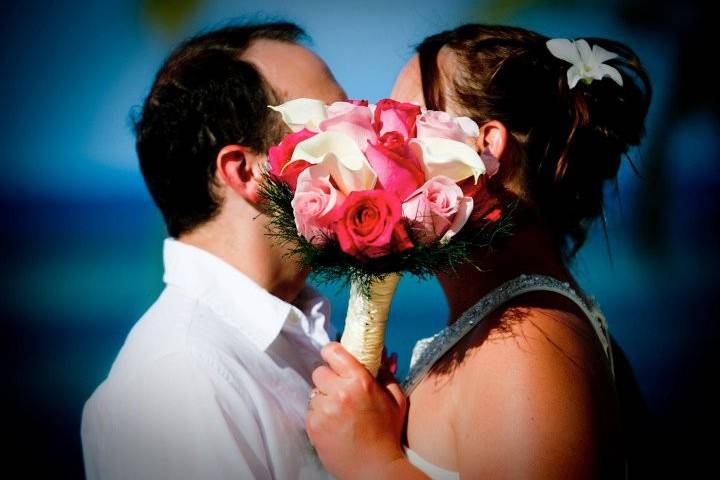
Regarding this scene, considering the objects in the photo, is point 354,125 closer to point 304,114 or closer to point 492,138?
point 304,114

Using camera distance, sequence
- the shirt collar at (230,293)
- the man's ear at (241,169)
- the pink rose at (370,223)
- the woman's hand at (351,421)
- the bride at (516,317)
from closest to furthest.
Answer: the pink rose at (370,223)
the bride at (516,317)
the woman's hand at (351,421)
the shirt collar at (230,293)
the man's ear at (241,169)

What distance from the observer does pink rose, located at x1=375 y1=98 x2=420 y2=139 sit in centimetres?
100

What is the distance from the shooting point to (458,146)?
3.20ft

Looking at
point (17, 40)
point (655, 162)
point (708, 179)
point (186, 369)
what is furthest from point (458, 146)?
point (708, 179)

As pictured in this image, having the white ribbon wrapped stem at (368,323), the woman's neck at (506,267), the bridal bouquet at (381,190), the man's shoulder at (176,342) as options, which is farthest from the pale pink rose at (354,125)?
the man's shoulder at (176,342)

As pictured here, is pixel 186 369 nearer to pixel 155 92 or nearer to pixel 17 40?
pixel 155 92

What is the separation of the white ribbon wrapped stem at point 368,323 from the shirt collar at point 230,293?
11.6 inches

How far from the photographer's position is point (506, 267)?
4.22 feet

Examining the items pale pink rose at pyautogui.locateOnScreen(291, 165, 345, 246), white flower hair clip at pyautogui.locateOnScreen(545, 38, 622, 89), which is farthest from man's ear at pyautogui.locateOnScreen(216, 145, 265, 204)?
white flower hair clip at pyautogui.locateOnScreen(545, 38, 622, 89)

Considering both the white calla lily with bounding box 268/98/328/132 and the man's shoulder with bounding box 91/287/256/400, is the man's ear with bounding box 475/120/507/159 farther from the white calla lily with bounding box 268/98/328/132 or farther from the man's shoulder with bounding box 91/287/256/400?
the man's shoulder with bounding box 91/287/256/400

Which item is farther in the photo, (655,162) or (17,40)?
(655,162)

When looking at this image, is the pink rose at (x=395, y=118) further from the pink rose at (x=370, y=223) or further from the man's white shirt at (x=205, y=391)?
the man's white shirt at (x=205, y=391)

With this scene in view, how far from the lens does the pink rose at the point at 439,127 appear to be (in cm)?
100

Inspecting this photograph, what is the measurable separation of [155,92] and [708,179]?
179 inches
